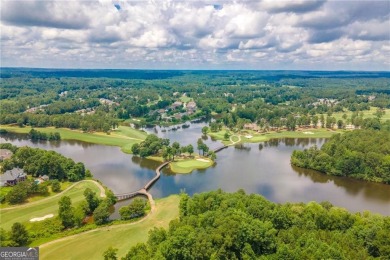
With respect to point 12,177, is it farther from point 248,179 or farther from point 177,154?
point 248,179

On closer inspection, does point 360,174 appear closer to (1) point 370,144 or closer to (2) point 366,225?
(1) point 370,144

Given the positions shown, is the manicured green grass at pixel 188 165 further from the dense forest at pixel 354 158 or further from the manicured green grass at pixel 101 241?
the manicured green grass at pixel 101 241

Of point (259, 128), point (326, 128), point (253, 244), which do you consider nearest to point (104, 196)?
point (253, 244)

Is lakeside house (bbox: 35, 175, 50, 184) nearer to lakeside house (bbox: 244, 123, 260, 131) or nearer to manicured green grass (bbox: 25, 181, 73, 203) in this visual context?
manicured green grass (bbox: 25, 181, 73, 203)

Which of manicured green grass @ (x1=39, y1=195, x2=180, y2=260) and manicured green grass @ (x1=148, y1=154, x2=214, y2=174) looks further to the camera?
manicured green grass @ (x1=148, y1=154, x2=214, y2=174)

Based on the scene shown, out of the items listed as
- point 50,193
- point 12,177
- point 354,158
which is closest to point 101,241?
point 50,193

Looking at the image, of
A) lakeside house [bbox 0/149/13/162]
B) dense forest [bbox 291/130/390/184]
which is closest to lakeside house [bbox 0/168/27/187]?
lakeside house [bbox 0/149/13/162]
